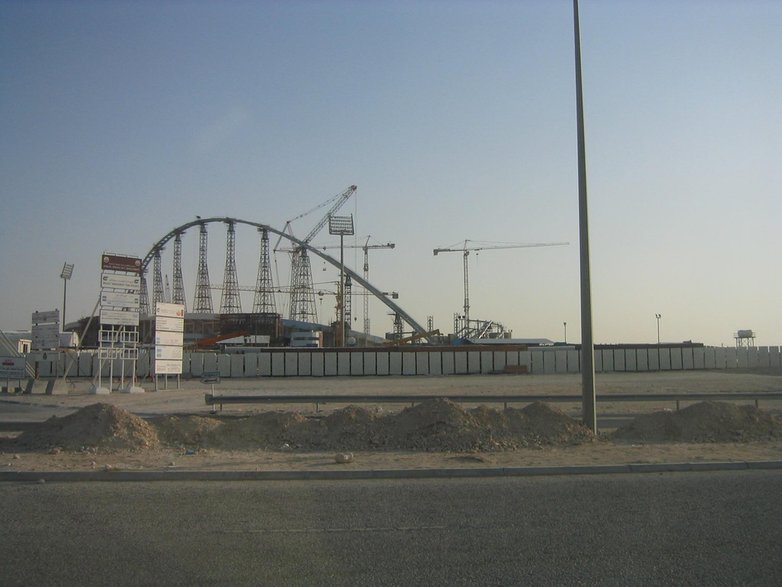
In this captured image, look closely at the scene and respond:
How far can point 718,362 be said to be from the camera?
5541 centimetres

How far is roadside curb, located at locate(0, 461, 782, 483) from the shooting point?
1125cm

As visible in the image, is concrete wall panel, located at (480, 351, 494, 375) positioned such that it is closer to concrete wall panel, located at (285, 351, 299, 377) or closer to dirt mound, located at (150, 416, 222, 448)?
concrete wall panel, located at (285, 351, 299, 377)

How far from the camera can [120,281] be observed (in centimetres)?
3272

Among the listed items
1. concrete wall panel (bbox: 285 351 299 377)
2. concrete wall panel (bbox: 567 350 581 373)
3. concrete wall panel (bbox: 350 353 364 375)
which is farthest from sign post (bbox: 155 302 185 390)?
concrete wall panel (bbox: 567 350 581 373)

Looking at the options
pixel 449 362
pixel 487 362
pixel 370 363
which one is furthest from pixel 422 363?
pixel 487 362

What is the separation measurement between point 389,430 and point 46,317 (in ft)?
94.8

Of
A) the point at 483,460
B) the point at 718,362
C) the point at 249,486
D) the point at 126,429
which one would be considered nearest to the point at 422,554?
the point at 249,486

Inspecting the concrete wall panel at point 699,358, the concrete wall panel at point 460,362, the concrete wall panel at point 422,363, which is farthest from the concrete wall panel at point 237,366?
the concrete wall panel at point 699,358

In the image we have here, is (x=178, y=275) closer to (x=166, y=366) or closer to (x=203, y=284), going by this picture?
(x=203, y=284)

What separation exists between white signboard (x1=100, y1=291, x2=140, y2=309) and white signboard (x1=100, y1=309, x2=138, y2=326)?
34cm

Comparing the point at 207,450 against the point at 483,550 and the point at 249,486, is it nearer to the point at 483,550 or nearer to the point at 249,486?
the point at 249,486

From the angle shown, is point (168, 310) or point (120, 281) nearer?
point (120, 281)

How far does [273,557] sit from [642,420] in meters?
11.6

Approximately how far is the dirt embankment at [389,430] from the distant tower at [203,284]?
85.7 metres
